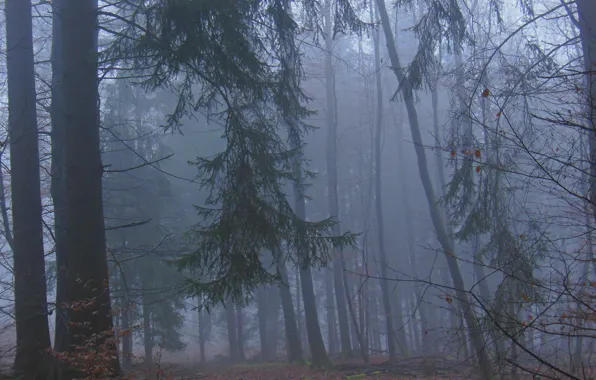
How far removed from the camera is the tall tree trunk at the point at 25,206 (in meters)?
6.71

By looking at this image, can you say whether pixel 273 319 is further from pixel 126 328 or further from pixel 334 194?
pixel 126 328

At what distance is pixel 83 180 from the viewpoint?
6324 mm

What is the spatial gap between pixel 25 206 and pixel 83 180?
1620 mm

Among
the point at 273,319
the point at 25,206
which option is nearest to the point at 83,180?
the point at 25,206

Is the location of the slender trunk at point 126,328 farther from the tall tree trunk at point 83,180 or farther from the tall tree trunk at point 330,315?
the tall tree trunk at point 330,315

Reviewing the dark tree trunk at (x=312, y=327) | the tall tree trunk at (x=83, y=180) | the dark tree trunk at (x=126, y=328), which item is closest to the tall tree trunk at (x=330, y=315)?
the dark tree trunk at (x=312, y=327)

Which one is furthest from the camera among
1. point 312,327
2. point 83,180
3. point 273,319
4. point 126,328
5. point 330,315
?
point 273,319

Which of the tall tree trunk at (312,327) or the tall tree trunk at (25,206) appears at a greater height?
the tall tree trunk at (25,206)

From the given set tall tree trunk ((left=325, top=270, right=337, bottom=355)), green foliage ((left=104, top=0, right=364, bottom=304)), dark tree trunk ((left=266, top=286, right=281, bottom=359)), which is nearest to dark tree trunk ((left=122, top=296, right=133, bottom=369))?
green foliage ((left=104, top=0, right=364, bottom=304))

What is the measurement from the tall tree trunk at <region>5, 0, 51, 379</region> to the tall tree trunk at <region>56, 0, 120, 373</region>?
853 mm

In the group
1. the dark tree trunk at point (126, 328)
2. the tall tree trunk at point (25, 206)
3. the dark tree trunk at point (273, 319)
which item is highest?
the tall tree trunk at point (25, 206)

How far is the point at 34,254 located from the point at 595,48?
7762 mm

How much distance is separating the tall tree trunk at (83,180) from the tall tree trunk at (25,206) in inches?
33.6

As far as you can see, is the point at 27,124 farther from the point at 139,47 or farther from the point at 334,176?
the point at 334,176
